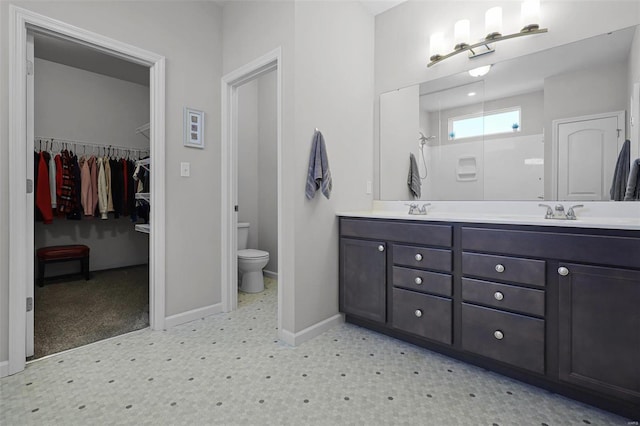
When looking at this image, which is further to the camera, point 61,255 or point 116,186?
point 116,186

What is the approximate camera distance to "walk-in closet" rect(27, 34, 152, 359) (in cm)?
344

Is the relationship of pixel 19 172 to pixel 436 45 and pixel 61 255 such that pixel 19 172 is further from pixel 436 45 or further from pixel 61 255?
pixel 436 45

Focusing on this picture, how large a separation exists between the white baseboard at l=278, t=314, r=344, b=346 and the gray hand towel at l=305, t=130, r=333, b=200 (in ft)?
3.05

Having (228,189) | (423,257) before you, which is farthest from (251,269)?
(423,257)

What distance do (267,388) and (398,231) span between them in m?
1.21

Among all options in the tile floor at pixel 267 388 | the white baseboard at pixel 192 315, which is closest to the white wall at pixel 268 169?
the white baseboard at pixel 192 315

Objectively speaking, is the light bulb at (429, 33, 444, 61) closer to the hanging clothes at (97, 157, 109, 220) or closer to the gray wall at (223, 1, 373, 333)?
the gray wall at (223, 1, 373, 333)

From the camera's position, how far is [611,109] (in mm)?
1812

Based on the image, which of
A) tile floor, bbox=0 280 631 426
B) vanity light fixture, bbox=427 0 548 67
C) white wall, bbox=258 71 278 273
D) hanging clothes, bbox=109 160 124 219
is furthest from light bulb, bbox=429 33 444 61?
hanging clothes, bbox=109 160 124 219

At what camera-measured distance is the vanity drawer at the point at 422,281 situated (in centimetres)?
188

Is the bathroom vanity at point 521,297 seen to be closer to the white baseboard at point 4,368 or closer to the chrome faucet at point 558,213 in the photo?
the chrome faucet at point 558,213

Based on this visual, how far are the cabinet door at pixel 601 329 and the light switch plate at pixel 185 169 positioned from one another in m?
2.48

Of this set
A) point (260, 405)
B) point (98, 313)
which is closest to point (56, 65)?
point (98, 313)

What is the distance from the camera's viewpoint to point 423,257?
77.9 inches
